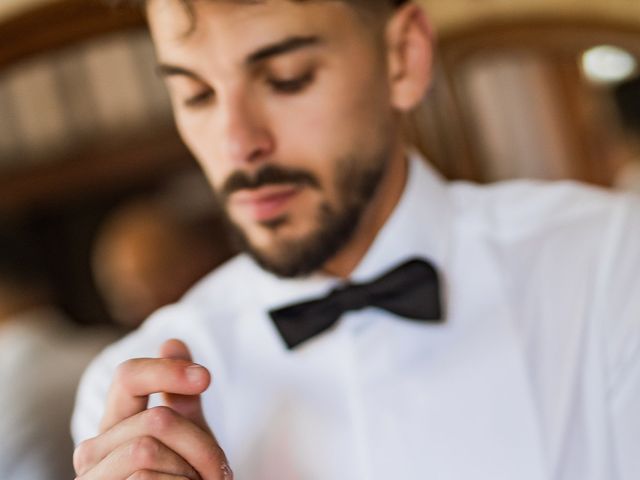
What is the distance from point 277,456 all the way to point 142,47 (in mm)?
1202

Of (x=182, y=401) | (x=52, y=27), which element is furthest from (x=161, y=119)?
(x=182, y=401)

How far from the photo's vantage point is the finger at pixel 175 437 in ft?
1.47

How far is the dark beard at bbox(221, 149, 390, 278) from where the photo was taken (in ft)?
2.06

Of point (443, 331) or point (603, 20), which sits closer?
point (443, 331)

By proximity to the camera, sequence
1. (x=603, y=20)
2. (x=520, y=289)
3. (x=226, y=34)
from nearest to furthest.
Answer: (x=226, y=34), (x=520, y=289), (x=603, y=20)

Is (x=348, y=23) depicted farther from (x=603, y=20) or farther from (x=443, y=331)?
(x=603, y=20)

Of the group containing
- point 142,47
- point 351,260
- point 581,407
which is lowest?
point 581,407

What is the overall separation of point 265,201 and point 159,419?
206 mm

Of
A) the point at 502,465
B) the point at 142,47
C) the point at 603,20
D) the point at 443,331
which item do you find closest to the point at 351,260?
the point at 443,331

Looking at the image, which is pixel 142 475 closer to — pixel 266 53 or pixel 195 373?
pixel 195 373

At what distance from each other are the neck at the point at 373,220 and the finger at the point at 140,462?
0.25 meters

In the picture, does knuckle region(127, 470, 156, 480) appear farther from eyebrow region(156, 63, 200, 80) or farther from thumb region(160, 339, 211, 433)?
eyebrow region(156, 63, 200, 80)

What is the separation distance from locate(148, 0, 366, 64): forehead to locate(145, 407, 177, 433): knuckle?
0.84 feet

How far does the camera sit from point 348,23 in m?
0.65
